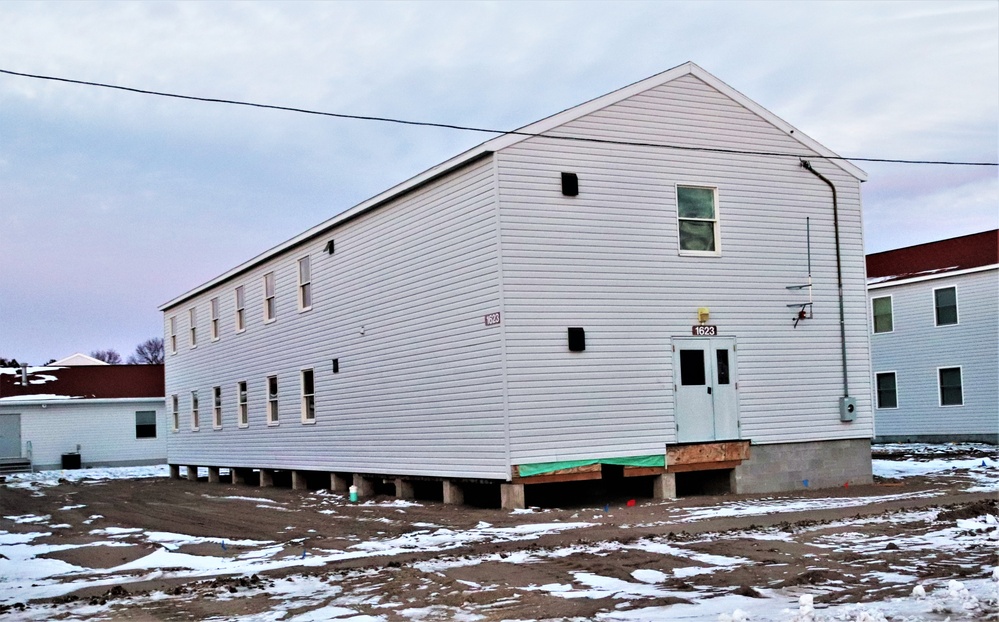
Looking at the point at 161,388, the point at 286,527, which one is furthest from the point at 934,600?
the point at 161,388

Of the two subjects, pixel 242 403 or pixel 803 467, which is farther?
pixel 242 403

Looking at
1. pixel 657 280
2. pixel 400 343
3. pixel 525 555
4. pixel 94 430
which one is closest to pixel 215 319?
pixel 400 343

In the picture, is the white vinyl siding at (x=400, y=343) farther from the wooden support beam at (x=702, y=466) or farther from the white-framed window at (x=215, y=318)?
the white-framed window at (x=215, y=318)

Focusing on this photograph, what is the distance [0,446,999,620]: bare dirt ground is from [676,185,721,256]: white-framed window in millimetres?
4464

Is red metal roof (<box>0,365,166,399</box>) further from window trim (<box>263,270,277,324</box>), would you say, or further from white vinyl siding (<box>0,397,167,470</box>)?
window trim (<box>263,270,277,324</box>)

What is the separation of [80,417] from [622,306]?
109 feet

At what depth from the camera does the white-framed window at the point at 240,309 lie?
Result: 2984cm

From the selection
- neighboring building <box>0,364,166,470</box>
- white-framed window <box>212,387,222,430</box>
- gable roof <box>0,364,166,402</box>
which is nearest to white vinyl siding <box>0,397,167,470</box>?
neighboring building <box>0,364,166,470</box>

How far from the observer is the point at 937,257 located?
38.1 metres

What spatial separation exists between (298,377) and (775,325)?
38.9 ft

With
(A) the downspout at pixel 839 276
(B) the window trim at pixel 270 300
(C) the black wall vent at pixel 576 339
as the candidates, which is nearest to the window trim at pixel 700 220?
(A) the downspout at pixel 839 276

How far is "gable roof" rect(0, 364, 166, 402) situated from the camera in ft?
146

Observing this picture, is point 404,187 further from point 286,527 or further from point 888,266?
point 888,266

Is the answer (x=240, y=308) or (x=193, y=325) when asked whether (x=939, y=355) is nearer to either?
(x=240, y=308)
